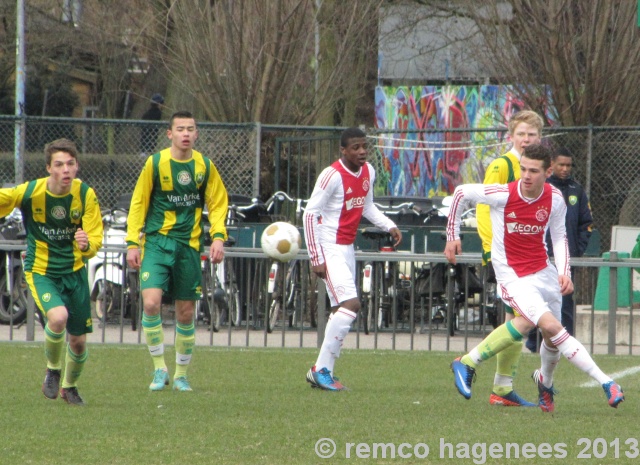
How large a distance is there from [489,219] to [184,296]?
231cm

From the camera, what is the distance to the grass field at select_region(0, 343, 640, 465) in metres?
6.54

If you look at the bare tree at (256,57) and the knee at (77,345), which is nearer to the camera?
the knee at (77,345)

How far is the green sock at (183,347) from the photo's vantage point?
9.38m

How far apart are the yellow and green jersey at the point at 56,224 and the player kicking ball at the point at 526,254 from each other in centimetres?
239

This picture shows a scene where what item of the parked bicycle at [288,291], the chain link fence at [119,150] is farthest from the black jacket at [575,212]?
the chain link fence at [119,150]

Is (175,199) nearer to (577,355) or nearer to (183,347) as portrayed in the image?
(183,347)

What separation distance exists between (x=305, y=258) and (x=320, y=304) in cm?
50

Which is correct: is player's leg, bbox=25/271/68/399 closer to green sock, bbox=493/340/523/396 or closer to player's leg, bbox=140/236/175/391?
player's leg, bbox=140/236/175/391

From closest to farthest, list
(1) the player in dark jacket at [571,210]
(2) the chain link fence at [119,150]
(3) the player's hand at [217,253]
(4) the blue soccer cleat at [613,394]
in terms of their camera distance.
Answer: (4) the blue soccer cleat at [613,394] → (3) the player's hand at [217,253] → (1) the player in dark jacket at [571,210] → (2) the chain link fence at [119,150]

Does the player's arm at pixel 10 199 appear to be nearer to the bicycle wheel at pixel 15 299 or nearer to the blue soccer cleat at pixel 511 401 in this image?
the blue soccer cleat at pixel 511 401

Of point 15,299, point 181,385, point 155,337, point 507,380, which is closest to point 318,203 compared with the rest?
point 155,337

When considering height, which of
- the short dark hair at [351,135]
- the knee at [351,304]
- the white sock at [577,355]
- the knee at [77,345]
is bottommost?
the knee at [77,345]

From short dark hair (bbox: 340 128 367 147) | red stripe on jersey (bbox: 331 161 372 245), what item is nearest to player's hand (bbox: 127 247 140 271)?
red stripe on jersey (bbox: 331 161 372 245)

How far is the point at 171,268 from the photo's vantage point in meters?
9.29
